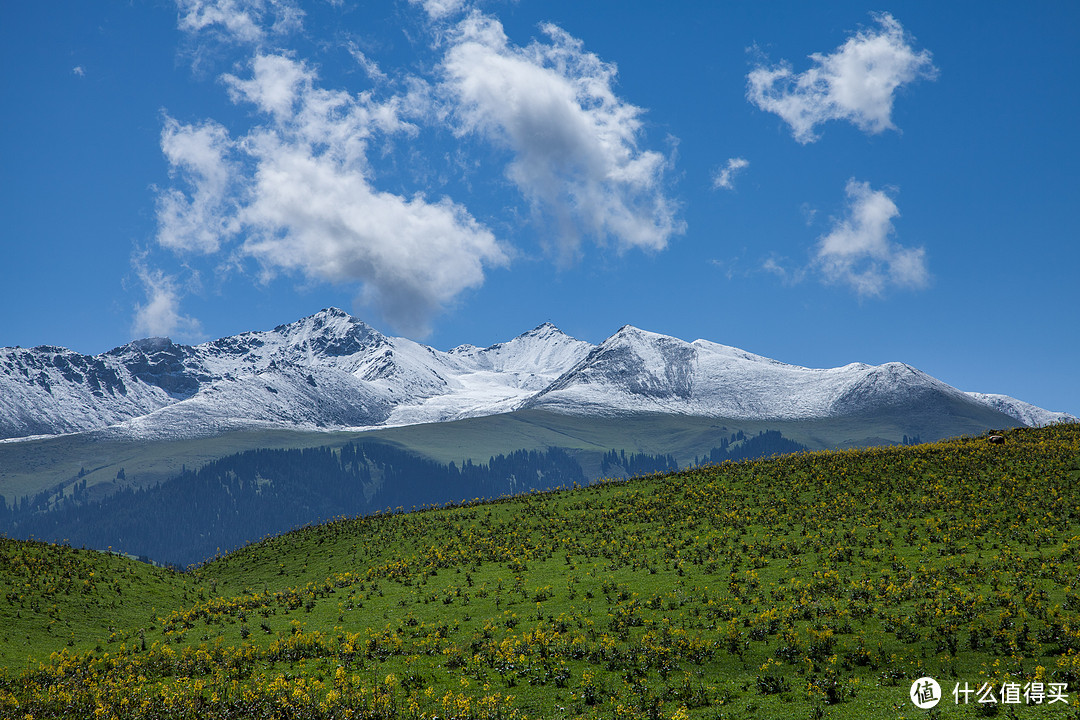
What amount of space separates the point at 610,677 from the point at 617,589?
12788 millimetres

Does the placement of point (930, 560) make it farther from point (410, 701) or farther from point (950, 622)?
point (410, 701)

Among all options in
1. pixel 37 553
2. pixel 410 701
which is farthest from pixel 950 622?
pixel 37 553

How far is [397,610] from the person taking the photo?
38594 millimetres

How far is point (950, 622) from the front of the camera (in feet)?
87.4

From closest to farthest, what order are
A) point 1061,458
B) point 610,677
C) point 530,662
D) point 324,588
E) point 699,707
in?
point 699,707, point 610,677, point 530,662, point 324,588, point 1061,458

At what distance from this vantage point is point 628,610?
33156mm

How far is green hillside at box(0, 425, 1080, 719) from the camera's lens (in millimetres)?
23359

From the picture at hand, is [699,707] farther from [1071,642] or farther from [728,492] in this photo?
[728,492]

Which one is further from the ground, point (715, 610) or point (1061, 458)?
point (1061, 458)

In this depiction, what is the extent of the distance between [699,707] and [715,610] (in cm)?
983

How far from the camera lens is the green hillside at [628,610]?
23359 millimetres

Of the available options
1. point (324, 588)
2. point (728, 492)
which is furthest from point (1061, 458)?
point (324, 588)

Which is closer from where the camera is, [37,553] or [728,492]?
[37,553]

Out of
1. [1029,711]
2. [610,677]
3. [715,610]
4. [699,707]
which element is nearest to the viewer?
[1029,711]
